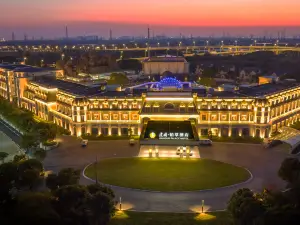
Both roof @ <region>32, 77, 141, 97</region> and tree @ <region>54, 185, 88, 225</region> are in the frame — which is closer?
tree @ <region>54, 185, 88, 225</region>

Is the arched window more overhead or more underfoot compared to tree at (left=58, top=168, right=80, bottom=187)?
more overhead

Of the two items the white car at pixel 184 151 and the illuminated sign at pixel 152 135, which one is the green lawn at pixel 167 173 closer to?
the white car at pixel 184 151

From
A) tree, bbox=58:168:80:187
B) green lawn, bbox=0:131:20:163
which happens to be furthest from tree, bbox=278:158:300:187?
green lawn, bbox=0:131:20:163

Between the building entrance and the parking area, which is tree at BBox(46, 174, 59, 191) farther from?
the parking area

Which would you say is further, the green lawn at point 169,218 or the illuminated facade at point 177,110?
the illuminated facade at point 177,110

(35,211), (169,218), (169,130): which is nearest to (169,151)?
(169,130)

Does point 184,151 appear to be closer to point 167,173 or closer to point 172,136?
point 172,136

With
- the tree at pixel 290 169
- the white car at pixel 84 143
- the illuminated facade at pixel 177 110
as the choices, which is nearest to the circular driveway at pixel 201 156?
the white car at pixel 84 143

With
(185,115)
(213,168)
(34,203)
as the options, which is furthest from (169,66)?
(34,203)
